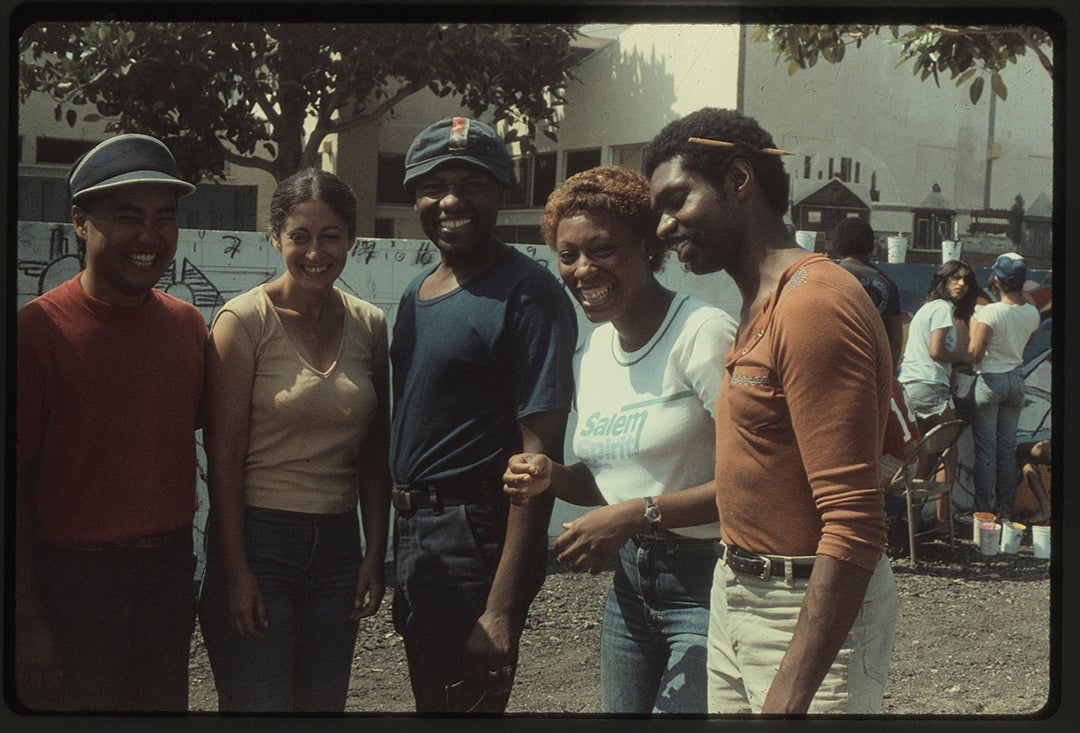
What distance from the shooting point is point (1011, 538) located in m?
2.40

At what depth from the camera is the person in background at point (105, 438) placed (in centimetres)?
227

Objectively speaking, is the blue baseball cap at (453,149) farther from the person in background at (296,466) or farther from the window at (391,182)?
the person in background at (296,466)

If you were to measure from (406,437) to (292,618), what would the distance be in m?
0.46

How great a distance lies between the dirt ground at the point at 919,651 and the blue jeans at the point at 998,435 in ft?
0.46

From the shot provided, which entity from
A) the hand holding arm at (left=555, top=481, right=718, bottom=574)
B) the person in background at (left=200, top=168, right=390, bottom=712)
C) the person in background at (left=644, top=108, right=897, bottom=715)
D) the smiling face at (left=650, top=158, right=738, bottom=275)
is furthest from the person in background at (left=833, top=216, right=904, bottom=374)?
the person in background at (left=200, top=168, right=390, bottom=712)

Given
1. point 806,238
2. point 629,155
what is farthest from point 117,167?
point 806,238

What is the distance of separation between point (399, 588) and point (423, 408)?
0.41m

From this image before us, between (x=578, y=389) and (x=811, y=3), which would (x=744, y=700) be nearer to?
(x=578, y=389)

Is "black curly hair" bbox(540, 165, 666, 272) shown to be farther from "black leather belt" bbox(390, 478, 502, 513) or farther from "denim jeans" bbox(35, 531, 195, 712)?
"denim jeans" bbox(35, 531, 195, 712)

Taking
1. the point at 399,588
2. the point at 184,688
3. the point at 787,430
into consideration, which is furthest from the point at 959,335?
the point at 184,688

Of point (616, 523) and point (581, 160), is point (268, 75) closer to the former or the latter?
point (581, 160)

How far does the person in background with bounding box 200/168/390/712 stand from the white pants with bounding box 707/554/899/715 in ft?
2.45

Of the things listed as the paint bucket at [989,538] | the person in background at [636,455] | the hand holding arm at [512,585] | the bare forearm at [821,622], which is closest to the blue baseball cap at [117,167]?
the person in background at [636,455]

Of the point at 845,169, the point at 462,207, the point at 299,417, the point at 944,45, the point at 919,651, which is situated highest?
the point at 944,45
